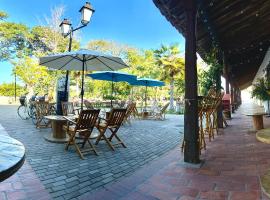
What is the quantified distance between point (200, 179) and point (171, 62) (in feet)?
52.0

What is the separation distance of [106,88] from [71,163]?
67.2 ft

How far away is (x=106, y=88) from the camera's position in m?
24.5

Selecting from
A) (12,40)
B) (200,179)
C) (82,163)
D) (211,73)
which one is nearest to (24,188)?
(82,163)

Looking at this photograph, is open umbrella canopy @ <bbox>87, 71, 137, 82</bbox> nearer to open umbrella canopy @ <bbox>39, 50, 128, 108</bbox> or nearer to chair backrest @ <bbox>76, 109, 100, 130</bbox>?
open umbrella canopy @ <bbox>39, 50, 128, 108</bbox>

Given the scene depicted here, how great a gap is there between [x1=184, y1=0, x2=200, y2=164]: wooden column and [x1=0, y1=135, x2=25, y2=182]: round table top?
2.91 m

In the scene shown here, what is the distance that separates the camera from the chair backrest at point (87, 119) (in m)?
4.71

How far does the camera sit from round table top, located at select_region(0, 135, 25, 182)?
1229 millimetres

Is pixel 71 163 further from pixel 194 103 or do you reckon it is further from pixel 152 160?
pixel 194 103

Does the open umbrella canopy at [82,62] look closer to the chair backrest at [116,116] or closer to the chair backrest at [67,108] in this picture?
the chair backrest at [67,108]

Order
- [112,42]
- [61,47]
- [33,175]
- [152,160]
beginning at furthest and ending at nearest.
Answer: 1. [112,42]
2. [61,47]
3. [152,160]
4. [33,175]

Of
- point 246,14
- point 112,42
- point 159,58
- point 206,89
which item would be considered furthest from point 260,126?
point 112,42

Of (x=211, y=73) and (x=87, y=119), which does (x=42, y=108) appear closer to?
(x=87, y=119)

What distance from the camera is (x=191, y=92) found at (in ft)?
13.7

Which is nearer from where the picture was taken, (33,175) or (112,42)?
(33,175)
